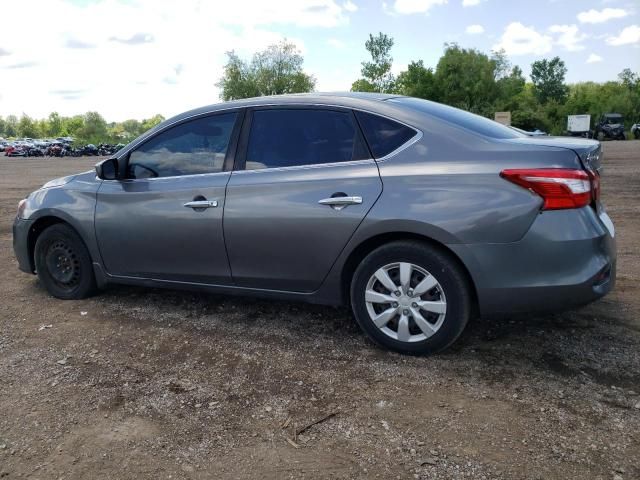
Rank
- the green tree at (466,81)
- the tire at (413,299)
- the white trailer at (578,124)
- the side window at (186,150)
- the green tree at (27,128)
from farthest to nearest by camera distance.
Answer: the green tree at (27,128) < the green tree at (466,81) < the white trailer at (578,124) < the side window at (186,150) < the tire at (413,299)

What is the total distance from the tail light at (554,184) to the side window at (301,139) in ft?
3.28

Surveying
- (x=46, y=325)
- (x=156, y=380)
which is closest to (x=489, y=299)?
(x=156, y=380)

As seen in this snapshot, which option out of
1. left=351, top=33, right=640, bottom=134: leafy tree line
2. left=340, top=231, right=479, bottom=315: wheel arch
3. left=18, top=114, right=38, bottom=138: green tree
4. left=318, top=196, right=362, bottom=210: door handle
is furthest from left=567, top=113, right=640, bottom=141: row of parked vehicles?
left=18, top=114, right=38, bottom=138: green tree

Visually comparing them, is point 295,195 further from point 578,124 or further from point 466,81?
point 466,81

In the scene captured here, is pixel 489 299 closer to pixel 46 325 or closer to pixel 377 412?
pixel 377 412

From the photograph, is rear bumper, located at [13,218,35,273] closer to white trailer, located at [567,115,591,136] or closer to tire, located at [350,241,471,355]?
tire, located at [350,241,471,355]

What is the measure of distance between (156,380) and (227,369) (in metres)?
0.43

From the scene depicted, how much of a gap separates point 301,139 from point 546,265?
1781 millimetres

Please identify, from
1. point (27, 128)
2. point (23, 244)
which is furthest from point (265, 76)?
point (27, 128)

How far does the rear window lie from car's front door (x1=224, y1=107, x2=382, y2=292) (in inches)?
18.4

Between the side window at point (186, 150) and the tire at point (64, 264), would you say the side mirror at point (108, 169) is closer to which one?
the side window at point (186, 150)

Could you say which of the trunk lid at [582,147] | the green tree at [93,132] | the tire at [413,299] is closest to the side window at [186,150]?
the tire at [413,299]

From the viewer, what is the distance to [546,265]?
320 centimetres

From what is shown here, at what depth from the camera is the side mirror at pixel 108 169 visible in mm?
4480
